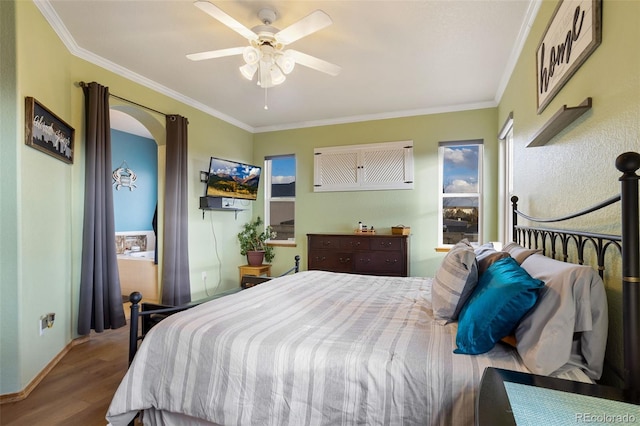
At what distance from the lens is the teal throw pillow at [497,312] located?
3.64 feet

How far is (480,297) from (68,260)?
312cm

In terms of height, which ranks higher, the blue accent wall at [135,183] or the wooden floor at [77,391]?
the blue accent wall at [135,183]

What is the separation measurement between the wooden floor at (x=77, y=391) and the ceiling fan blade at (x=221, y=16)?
239 centimetres

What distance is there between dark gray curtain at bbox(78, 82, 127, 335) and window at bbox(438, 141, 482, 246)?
3.71 metres

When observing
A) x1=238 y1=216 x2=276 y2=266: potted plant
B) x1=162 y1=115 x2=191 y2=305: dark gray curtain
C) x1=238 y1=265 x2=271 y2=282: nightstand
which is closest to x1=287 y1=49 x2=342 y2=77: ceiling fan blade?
x1=162 y1=115 x2=191 y2=305: dark gray curtain

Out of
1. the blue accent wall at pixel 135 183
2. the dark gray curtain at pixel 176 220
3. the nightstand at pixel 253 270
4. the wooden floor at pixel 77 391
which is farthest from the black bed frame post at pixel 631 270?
the blue accent wall at pixel 135 183

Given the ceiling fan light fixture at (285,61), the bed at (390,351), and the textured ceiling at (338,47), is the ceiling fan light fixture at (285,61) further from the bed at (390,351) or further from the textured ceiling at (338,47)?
the bed at (390,351)

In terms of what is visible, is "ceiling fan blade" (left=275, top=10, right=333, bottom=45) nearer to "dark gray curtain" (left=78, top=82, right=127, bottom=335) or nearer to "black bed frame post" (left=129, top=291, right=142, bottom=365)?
"black bed frame post" (left=129, top=291, right=142, bottom=365)

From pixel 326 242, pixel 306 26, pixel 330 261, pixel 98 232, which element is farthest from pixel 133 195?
pixel 306 26

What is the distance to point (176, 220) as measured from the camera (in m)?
3.60

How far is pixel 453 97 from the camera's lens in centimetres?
374

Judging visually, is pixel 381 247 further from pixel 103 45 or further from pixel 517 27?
pixel 103 45

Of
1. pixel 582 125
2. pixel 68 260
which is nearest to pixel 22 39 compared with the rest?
pixel 68 260

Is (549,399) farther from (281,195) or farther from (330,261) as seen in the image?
(281,195)
